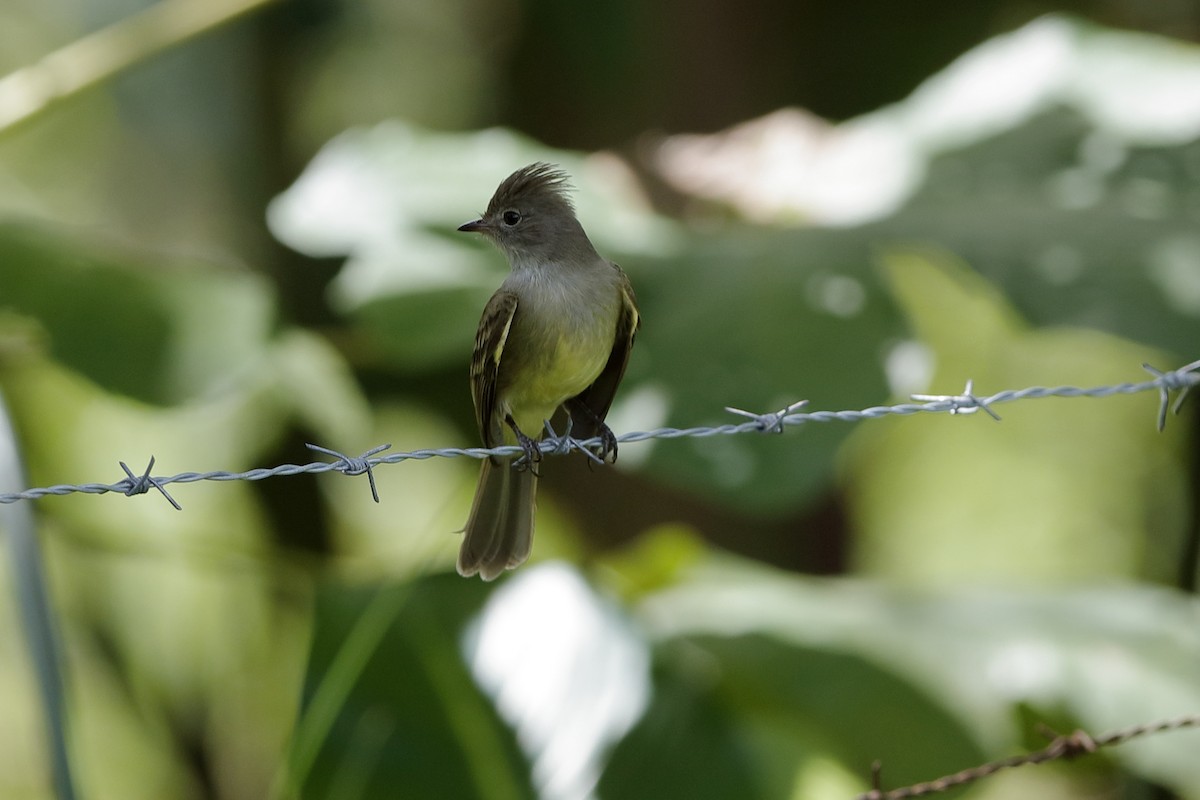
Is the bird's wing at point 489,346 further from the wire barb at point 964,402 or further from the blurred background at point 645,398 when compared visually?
the wire barb at point 964,402

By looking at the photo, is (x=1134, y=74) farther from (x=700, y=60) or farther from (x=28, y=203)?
(x=28, y=203)

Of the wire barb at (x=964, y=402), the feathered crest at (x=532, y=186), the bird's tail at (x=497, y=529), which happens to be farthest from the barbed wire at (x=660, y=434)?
A: the feathered crest at (x=532, y=186)

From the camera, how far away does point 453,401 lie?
5082 mm

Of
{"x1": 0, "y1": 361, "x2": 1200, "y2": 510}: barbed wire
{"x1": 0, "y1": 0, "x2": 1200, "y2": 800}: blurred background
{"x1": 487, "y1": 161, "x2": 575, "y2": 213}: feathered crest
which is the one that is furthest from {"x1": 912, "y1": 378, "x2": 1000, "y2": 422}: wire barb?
{"x1": 487, "y1": 161, "x2": 575, "y2": 213}: feathered crest

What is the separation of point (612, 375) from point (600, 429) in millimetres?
134

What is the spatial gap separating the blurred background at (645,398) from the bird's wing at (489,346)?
0.19m

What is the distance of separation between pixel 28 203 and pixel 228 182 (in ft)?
11.7

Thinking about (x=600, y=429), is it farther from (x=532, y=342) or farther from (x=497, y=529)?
(x=497, y=529)

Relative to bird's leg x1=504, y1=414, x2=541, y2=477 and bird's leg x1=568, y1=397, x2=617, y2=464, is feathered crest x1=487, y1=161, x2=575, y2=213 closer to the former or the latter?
bird's leg x1=568, y1=397, x2=617, y2=464

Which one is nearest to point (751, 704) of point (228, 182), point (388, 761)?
point (388, 761)

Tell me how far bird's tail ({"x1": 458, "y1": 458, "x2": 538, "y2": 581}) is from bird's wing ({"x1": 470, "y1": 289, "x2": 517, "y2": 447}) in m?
0.15

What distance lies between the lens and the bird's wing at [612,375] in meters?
3.05

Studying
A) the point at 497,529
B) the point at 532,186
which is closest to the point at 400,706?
the point at 497,529

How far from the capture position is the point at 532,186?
321 cm
